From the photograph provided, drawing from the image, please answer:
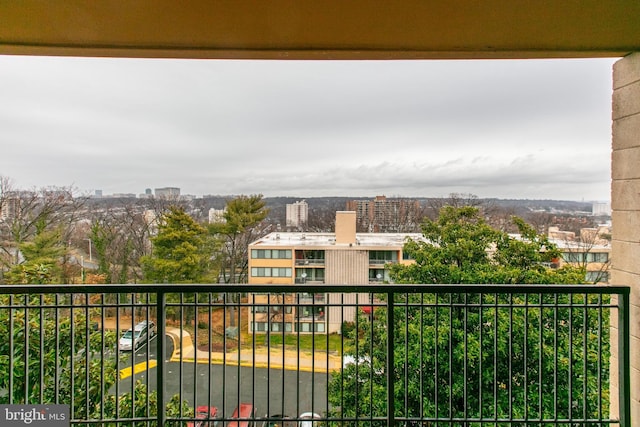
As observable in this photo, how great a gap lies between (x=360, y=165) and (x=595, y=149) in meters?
2.03

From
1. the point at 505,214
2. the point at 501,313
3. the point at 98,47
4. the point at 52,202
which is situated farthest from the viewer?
the point at 501,313

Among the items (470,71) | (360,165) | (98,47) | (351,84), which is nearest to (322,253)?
(360,165)

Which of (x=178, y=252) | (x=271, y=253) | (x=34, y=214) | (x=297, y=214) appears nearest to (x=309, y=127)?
(x=297, y=214)

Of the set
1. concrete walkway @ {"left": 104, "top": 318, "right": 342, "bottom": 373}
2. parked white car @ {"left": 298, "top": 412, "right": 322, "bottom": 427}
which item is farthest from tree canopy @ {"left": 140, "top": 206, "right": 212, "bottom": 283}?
parked white car @ {"left": 298, "top": 412, "right": 322, "bottom": 427}

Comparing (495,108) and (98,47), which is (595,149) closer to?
(495,108)

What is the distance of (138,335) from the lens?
2209 millimetres

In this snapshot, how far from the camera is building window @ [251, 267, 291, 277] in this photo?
7.98ft

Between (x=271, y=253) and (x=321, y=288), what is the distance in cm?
82

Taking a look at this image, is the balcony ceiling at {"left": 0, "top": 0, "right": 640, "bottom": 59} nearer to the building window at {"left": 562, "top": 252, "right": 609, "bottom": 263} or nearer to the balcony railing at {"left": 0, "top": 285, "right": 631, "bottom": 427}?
the balcony railing at {"left": 0, "top": 285, "right": 631, "bottom": 427}

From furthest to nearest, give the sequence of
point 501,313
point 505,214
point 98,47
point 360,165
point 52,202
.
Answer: point 501,313 → point 360,165 → point 505,214 → point 52,202 → point 98,47

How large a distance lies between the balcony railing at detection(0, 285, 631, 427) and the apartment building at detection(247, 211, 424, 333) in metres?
0.11

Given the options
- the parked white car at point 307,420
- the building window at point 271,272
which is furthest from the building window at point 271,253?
the parked white car at point 307,420

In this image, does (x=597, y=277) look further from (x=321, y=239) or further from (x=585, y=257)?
(x=321, y=239)

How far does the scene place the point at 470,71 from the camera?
9.86 ft
